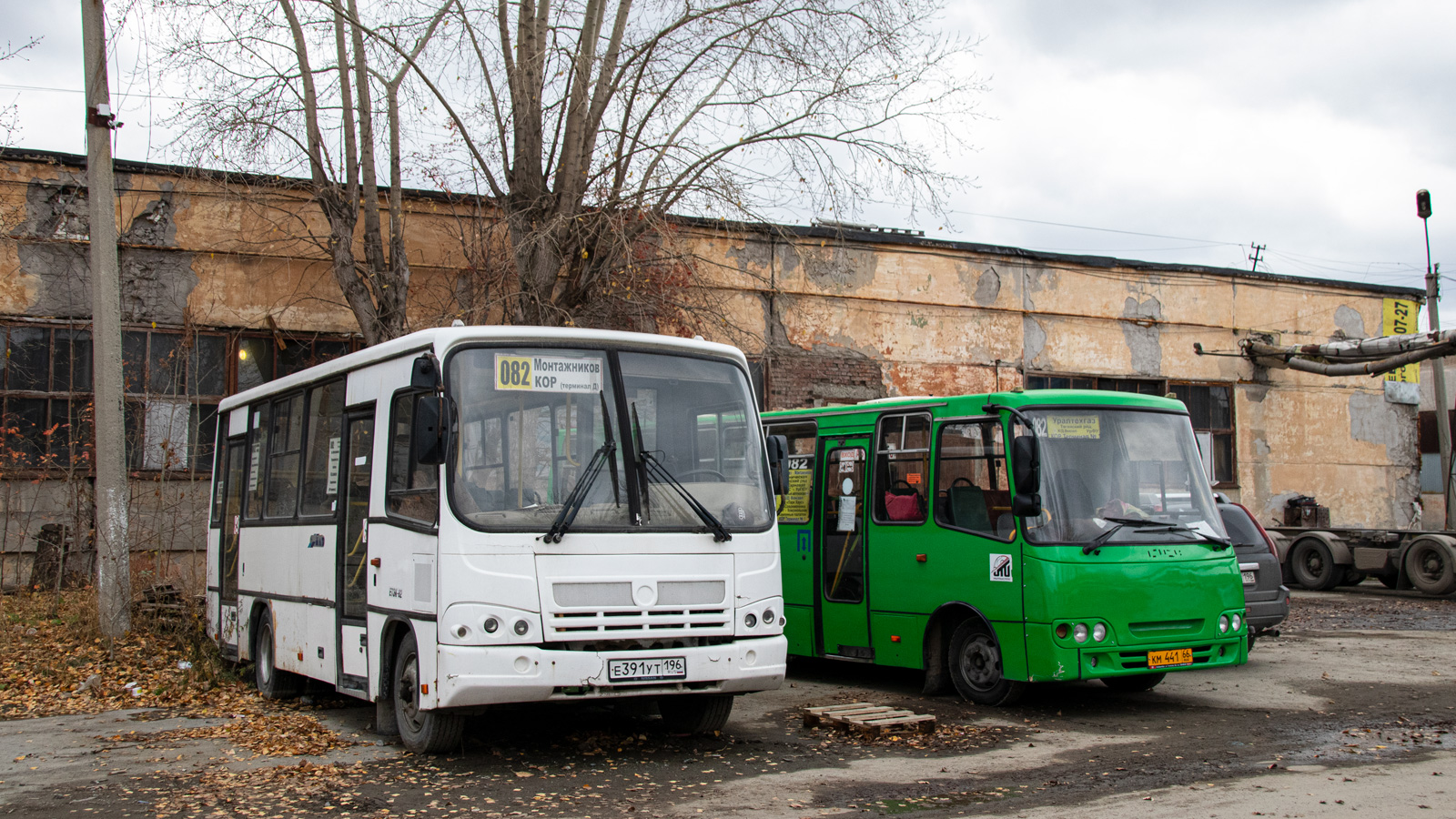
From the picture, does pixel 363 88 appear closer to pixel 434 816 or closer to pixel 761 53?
pixel 761 53

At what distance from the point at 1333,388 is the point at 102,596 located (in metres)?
23.5

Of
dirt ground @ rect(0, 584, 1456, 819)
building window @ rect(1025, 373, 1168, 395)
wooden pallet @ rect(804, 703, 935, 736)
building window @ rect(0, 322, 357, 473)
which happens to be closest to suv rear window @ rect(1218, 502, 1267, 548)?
dirt ground @ rect(0, 584, 1456, 819)

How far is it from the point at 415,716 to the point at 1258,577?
8.28m

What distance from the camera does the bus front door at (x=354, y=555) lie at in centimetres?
876

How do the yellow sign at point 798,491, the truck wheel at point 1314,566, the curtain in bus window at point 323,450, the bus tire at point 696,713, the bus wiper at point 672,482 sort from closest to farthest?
the bus wiper at point 672,482 < the bus tire at point 696,713 < the curtain in bus window at point 323,450 < the yellow sign at point 798,491 < the truck wheel at point 1314,566

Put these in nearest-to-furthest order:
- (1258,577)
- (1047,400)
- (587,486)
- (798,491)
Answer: (587,486), (1047,400), (798,491), (1258,577)

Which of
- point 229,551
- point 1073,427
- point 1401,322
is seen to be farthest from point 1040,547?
point 1401,322

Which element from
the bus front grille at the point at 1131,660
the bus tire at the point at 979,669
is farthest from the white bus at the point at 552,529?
the bus front grille at the point at 1131,660

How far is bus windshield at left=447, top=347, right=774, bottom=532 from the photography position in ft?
24.7

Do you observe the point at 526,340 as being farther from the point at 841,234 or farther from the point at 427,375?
the point at 841,234

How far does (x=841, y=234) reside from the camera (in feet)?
58.2

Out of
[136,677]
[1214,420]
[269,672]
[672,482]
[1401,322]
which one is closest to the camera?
[672,482]

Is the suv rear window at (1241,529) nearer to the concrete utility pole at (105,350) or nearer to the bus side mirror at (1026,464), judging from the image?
the bus side mirror at (1026,464)

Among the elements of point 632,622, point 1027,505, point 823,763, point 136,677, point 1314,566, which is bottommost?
point 1314,566
